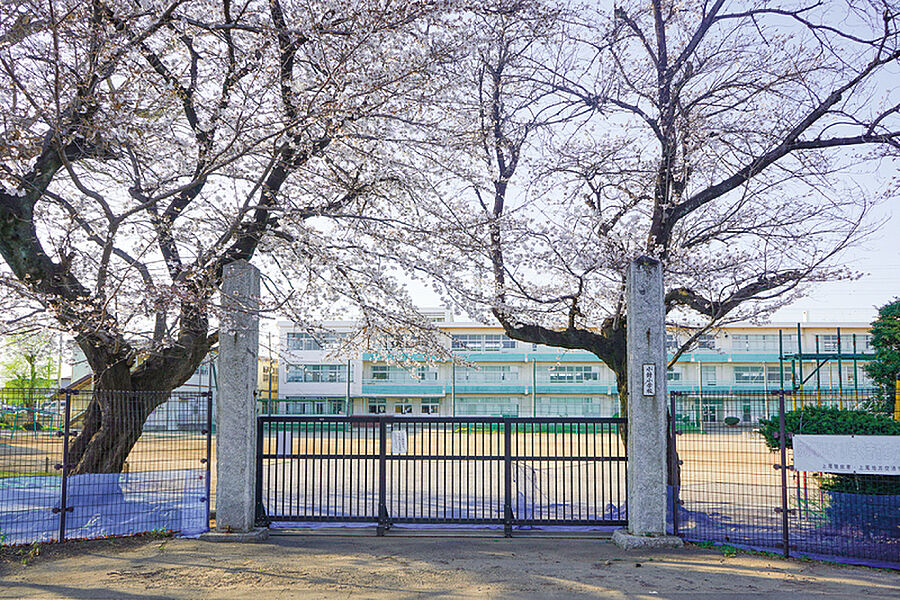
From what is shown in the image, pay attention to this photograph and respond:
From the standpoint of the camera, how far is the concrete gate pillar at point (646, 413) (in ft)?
30.5

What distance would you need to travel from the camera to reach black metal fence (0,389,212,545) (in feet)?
29.4

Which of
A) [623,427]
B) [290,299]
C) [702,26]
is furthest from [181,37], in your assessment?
[623,427]

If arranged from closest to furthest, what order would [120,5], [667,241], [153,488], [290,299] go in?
[120,5], [153,488], [290,299], [667,241]

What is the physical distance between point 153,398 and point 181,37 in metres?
5.07

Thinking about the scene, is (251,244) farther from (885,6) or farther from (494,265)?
(885,6)

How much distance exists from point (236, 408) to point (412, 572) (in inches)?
131

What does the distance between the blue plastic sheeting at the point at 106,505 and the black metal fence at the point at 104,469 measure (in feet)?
0.04

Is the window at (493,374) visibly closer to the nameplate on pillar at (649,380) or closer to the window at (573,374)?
the window at (573,374)

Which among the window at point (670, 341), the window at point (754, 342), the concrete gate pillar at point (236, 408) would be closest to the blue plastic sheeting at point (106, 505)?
the concrete gate pillar at point (236, 408)

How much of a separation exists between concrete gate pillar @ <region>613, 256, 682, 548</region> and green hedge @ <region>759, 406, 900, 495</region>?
161 cm

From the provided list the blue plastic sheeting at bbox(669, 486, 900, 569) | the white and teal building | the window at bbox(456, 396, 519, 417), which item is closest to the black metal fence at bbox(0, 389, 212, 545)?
the blue plastic sheeting at bbox(669, 486, 900, 569)

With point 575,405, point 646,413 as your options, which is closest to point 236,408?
point 646,413

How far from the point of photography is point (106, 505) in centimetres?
Result: 940

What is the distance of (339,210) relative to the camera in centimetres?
1122
